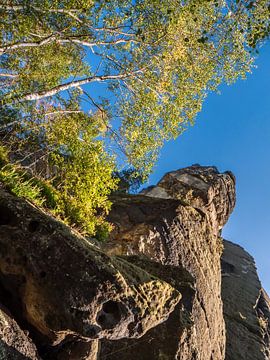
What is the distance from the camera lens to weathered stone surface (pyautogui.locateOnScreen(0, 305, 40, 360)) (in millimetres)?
5635

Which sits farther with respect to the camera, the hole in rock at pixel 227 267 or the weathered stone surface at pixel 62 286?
the hole in rock at pixel 227 267

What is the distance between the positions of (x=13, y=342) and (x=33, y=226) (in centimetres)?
206

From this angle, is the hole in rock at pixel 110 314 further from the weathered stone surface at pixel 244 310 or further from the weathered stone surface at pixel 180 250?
the weathered stone surface at pixel 244 310

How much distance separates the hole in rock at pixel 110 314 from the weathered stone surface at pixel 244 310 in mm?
17639

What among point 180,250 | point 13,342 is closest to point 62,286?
point 13,342

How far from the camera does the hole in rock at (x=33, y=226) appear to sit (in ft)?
22.5

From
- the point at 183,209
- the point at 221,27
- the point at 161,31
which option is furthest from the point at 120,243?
the point at 221,27

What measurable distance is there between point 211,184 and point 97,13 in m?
13.4

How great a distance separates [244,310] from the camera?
1071 inches

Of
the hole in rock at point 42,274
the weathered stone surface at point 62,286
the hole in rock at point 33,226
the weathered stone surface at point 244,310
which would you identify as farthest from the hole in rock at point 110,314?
the weathered stone surface at point 244,310

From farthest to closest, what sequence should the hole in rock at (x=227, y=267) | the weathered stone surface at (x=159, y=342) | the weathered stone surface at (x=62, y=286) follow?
the hole in rock at (x=227, y=267) < the weathered stone surface at (x=159, y=342) < the weathered stone surface at (x=62, y=286)

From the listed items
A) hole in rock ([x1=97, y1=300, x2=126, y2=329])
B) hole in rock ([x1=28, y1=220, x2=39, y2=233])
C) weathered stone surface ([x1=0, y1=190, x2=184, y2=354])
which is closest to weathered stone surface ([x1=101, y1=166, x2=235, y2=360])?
weathered stone surface ([x1=0, y1=190, x2=184, y2=354])

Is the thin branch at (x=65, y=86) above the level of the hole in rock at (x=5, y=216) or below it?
above

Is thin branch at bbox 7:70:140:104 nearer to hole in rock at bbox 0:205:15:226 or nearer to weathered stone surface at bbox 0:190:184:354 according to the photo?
hole in rock at bbox 0:205:15:226
